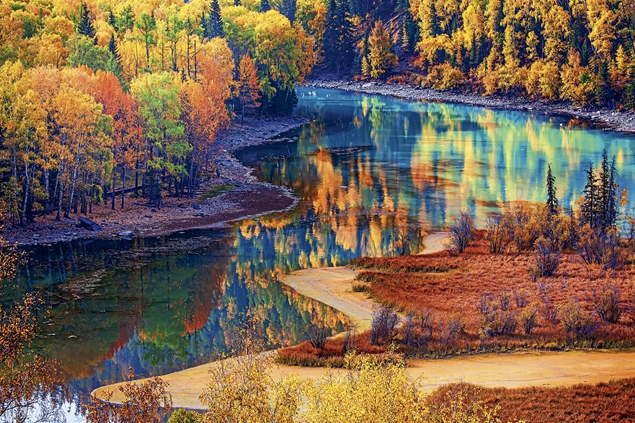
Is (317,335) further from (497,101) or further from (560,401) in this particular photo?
(497,101)

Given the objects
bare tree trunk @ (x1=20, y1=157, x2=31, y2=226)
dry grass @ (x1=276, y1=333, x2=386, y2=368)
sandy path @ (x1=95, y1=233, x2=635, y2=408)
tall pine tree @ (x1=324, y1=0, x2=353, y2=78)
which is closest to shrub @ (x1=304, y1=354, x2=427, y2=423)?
sandy path @ (x1=95, y1=233, x2=635, y2=408)

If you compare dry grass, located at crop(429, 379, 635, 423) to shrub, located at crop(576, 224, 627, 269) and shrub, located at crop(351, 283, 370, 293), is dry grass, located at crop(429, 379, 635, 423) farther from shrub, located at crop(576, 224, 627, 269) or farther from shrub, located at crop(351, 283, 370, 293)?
shrub, located at crop(576, 224, 627, 269)

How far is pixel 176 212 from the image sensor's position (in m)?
61.4

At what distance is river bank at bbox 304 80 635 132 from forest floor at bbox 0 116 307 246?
54.0 metres

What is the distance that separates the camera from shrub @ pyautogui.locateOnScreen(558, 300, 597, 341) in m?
35.8

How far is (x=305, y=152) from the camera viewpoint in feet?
301

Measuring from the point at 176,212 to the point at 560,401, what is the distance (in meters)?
38.3

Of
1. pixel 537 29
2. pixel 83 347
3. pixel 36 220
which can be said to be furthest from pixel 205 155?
pixel 537 29

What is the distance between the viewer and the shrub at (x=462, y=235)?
168ft

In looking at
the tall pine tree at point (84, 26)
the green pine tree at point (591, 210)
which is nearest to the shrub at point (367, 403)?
the green pine tree at point (591, 210)

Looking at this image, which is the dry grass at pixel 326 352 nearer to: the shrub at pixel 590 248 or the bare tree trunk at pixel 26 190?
the shrub at pixel 590 248

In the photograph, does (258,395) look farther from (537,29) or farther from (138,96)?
(537,29)

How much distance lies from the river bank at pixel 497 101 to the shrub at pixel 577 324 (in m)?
71.1

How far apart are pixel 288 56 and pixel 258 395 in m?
99.2
